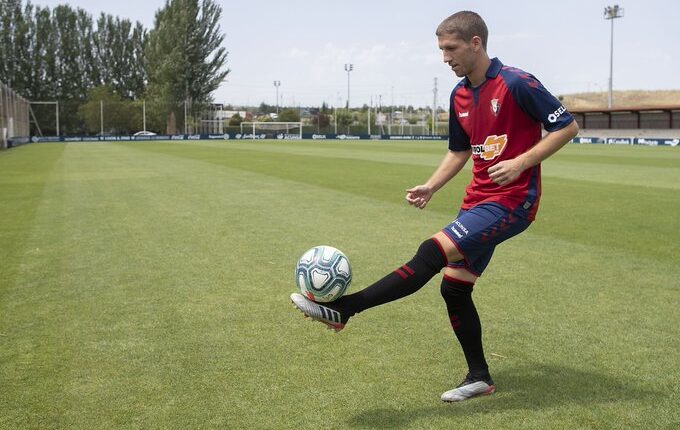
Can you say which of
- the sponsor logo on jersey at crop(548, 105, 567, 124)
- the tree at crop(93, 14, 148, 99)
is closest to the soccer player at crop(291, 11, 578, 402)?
the sponsor logo on jersey at crop(548, 105, 567, 124)

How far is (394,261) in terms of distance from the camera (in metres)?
8.12

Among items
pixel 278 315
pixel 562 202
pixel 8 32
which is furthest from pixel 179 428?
pixel 8 32

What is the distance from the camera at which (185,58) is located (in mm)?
81812

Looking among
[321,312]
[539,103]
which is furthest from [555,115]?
[321,312]

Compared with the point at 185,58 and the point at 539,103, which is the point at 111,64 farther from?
the point at 539,103

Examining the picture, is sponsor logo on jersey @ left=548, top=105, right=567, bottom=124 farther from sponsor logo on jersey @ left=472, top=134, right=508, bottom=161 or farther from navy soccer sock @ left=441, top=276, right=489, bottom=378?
navy soccer sock @ left=441, top=276, right=489, bottom=378

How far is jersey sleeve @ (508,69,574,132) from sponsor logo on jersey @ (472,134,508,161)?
0.23m

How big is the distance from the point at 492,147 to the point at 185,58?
82423 millimetres

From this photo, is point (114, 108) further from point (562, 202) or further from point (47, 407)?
point (47, 407)

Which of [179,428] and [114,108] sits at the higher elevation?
[114,108]

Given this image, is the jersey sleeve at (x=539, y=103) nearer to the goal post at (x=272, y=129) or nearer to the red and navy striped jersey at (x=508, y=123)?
the red and navy striped jersey at (x=508, y=123)

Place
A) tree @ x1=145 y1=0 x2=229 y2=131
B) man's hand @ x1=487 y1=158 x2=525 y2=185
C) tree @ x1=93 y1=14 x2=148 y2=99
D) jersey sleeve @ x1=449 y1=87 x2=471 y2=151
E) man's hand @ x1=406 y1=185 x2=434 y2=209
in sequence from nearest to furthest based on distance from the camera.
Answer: man's hand @ x1=487 y1=158 x2=525 y2=185 < jersey sleeve @ x1=449 y1=87 x2=471 y2=151 < man's hand @ x1=406 y1=185 x2=434 y2=209 < tree @ x1=145 y1=0 x2=229 y2=131 < tree @ x1=93 y1=14 x2=148 y2=99

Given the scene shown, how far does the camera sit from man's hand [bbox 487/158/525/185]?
3691 mm

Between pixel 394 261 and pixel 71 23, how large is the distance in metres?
98.3
